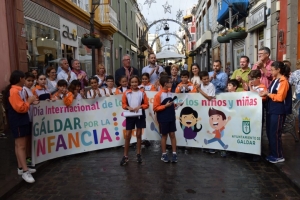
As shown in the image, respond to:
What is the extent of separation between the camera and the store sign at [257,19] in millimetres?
12383

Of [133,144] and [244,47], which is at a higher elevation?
[244,47]

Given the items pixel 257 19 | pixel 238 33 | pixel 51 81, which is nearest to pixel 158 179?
pixel 51 81

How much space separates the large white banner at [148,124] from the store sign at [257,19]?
782 centimetres

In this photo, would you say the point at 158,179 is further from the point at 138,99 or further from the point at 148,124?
the point at 148,124

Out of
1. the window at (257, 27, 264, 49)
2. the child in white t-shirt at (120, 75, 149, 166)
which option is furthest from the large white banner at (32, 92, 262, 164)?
the window at (257, 27, 264, 49)

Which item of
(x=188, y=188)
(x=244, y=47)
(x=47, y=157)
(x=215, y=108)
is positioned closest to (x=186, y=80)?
(x=215, y=108)

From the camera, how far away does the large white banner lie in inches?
221

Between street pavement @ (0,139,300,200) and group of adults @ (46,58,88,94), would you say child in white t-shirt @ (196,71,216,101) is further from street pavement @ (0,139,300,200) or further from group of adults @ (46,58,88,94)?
group of adults @ (46,58,88,94)

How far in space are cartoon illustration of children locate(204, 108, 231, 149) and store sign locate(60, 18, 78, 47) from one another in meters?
9.07

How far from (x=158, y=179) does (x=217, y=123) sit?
1948 millimetres

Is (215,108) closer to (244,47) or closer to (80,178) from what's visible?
(80,178)

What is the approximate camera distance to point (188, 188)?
4398 millimetres

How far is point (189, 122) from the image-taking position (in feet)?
20.9

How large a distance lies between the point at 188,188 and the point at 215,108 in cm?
214
